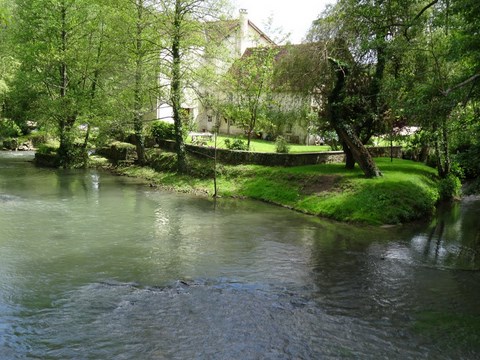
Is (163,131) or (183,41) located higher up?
(183,41)

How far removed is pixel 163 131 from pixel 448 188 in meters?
20.3

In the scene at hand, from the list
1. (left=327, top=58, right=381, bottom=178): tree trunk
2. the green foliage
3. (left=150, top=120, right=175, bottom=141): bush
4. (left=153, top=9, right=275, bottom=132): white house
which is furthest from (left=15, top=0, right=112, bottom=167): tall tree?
(left=327, top=58, right=381, bottom=178): tree trunk

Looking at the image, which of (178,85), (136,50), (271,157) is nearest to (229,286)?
(271,157)

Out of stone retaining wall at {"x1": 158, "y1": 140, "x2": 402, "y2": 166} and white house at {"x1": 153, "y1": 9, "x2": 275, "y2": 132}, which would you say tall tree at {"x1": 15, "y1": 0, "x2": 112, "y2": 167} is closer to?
white house at {"x1": 153, "y1": 9, "x2": 275, "y2": 132}

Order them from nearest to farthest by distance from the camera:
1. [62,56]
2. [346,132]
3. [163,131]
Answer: [346,132]
[62,56]
[163,131]

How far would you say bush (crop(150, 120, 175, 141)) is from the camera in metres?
33.7

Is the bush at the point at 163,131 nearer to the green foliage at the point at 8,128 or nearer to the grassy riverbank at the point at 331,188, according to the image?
the grassy riverbank at the point at 331,188

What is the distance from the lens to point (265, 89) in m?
29.5

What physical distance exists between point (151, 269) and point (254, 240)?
4378 millimetres

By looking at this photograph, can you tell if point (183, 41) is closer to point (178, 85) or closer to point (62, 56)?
point (178, 85)

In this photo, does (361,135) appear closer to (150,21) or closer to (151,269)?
(150,21)

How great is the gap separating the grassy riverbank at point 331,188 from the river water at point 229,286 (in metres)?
1.02

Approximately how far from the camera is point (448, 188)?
78.7 ft

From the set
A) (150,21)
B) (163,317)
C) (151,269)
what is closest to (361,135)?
(150,21)
